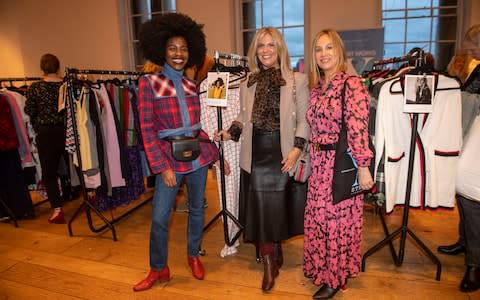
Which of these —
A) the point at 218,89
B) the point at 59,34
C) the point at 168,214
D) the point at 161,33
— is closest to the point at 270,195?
the point at 168,214

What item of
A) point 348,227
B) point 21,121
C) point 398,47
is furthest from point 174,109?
point 398,47

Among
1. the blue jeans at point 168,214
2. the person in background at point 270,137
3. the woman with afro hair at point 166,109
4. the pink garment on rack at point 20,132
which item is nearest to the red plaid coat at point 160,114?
the woman with afro hair at point 166,109

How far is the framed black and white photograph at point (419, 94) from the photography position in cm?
189

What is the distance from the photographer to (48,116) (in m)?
3.07

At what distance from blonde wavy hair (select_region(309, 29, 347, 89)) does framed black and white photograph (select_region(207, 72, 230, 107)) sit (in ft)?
1.79

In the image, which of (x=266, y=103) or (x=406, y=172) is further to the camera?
(x=406, y=172)

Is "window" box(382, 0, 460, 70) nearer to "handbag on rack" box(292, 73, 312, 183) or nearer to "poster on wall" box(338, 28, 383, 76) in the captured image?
"poster on wall" box(338, 28, 383, 76)

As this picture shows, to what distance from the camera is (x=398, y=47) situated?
5.20 meters

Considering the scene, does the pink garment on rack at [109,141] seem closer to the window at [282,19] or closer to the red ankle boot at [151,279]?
the red ankle boot at [151,279]

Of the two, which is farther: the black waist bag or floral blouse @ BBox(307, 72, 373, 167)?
the black waist bag

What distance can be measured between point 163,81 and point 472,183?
1.94m

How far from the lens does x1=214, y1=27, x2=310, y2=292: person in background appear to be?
6.16 ft

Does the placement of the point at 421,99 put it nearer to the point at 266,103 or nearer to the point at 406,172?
the point at 406,172

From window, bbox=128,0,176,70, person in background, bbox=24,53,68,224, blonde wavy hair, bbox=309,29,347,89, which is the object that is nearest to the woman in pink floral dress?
blonde wavy hair, bbox=309,29,347,89
